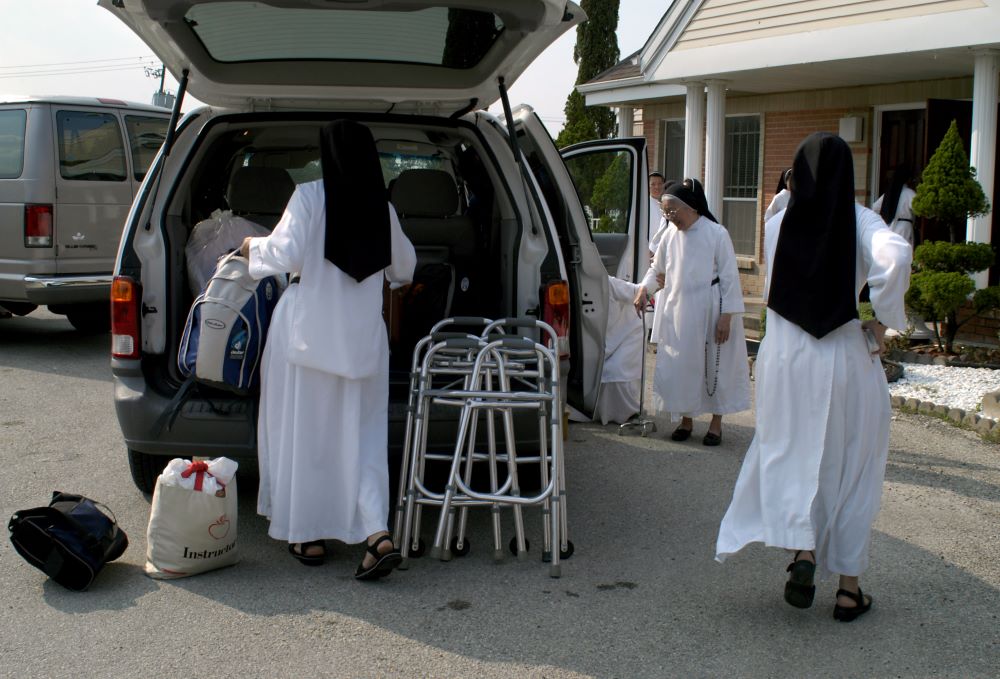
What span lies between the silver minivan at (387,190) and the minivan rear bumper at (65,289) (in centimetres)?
397

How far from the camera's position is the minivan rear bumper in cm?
1012

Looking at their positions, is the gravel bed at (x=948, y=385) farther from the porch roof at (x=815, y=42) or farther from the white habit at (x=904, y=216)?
the porch roof at (x=815, y=42)

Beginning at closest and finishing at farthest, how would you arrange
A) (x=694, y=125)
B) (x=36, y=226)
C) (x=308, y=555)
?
1. (x=308, y=555)
2. (x=36, y=226)
3. (x=694, y=125)

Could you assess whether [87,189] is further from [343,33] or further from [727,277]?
[727,277]

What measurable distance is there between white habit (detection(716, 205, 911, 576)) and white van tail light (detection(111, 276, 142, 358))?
2.81 m

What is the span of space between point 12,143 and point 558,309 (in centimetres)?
690

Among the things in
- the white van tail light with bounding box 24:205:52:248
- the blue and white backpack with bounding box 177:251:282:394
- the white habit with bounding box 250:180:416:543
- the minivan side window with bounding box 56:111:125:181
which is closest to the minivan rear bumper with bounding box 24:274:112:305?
the white van tail light with bounding box 24:205:52:248

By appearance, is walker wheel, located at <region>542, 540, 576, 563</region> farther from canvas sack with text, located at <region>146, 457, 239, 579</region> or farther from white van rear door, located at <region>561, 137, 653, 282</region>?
white van rear door, located at <region>561, 137, 653, 282</region>

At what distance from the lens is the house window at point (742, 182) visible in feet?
51.4

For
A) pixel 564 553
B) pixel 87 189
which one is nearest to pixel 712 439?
pixel 564 553

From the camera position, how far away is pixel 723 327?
285 inches

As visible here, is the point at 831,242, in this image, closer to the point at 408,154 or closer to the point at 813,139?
A: the point at 813,139

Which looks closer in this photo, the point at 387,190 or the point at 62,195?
the point at 387,190

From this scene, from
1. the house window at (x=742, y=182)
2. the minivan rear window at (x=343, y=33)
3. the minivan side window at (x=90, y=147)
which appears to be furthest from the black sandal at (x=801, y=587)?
the house window at (x=742, y=182)
